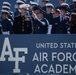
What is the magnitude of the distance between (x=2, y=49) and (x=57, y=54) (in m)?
0.97

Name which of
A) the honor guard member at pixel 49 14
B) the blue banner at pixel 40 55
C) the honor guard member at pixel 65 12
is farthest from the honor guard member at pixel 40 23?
the blue banner at pixel 40 55

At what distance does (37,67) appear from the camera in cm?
469

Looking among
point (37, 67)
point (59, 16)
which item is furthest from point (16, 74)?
point (59, 16)

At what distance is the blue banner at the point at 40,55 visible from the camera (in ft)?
15.3

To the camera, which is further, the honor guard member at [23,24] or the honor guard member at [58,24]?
the honor guard member at [58,24]

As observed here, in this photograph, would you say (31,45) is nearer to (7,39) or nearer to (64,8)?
(7,39)

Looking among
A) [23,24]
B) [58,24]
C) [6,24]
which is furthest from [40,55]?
[6,24]

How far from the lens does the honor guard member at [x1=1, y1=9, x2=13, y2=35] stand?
5.88 m

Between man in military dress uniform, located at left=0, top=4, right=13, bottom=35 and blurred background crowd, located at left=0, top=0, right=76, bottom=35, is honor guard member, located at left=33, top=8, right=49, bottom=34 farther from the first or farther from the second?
man in military dress uniform, located at left=0, top=4, right=13, bottom=35

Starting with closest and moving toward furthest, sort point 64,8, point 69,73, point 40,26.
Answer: point 69,73, point 40,26, point 64,8

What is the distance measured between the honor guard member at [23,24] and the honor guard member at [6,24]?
11.0 inches

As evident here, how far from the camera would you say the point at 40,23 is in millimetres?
5750

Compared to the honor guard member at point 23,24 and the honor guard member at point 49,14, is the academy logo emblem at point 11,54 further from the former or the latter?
the honor guard member at point 49,14

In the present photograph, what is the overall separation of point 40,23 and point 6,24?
79cm
